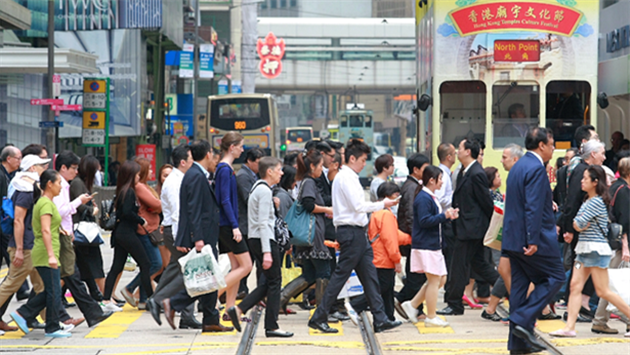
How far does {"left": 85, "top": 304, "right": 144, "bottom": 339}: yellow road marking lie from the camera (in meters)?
8.71

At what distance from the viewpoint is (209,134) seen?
109ft

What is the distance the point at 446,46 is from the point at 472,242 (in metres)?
5.26

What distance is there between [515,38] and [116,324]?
7.73 m

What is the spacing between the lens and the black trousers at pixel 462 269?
31.4ft

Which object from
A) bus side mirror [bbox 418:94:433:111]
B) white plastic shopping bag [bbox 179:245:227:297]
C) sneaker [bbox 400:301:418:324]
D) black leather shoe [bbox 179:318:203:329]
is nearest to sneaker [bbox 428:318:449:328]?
sneaker [bbox 400:301:418:324]

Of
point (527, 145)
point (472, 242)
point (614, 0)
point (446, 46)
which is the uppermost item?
point (614, 0)

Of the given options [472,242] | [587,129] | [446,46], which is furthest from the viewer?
[446,46]

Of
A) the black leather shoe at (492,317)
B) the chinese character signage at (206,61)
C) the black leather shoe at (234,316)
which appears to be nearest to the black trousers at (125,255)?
the black leather shoe at (234,316)

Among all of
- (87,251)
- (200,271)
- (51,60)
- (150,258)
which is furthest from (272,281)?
(51,60)

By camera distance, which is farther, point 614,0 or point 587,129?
point 614,0

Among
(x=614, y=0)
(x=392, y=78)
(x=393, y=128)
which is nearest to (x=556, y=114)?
(x=614, y=0)

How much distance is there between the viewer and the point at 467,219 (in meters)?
9.58

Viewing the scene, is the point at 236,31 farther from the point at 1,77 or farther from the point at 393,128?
the point at 1,77

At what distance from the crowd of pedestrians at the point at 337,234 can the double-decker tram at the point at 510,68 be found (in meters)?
4.24
